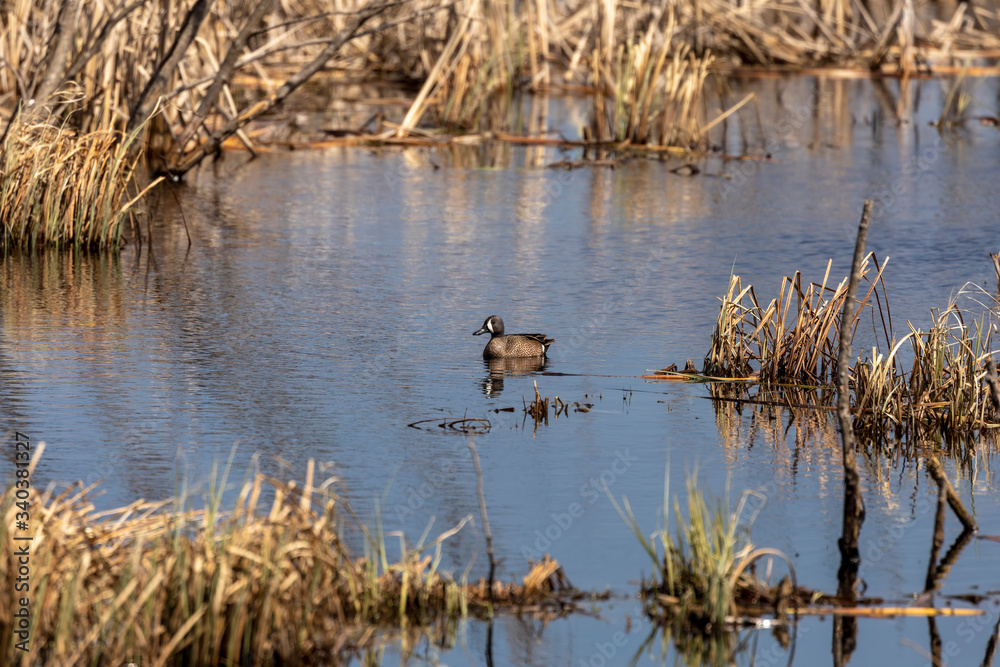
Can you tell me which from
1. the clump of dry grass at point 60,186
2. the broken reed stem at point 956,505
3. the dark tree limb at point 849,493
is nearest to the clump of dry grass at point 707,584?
the dark tree limb at point 849,493

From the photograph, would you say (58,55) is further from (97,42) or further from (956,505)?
(956,505)

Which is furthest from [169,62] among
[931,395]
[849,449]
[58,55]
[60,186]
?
[849,449]

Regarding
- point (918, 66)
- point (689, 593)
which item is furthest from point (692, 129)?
point (689, 593)

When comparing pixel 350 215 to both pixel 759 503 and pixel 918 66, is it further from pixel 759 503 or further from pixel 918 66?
pixel 918 66

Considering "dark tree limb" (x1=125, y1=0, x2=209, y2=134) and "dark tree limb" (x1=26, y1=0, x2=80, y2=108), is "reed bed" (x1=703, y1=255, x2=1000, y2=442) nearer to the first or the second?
"dark tree limb" (x1=26, y1=0, x2=80, y2=108)

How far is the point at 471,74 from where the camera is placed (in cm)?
1823

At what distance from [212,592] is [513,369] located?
398 cm

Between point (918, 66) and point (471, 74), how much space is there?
29.3ft

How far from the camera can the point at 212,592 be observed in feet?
14.9

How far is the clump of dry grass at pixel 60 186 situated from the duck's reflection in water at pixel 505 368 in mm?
3492

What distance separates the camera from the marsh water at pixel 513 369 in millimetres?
5652

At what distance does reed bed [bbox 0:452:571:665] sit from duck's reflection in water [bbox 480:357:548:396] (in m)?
3.11

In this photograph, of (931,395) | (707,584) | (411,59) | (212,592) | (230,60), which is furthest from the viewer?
(411,59)

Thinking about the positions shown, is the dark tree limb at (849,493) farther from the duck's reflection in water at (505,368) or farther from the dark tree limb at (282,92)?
the dark tree limb at (282,92)
